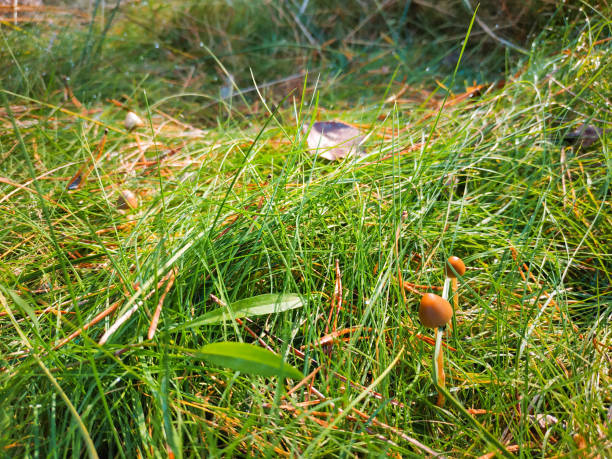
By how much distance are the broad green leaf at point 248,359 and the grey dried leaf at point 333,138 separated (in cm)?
81

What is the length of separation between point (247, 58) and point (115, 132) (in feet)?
3.85

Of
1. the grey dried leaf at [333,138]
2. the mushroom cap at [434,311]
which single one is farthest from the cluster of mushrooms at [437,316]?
the grey dried leaf at [333,138]

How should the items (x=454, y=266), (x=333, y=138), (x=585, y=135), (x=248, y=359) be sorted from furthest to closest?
1. (x=333, y=138)
2. (x=585, y=135)
3. (x=454, y=266)
4. (x=248, y=359)

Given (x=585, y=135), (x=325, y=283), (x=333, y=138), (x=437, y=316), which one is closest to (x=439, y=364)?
(x=437, y=316)

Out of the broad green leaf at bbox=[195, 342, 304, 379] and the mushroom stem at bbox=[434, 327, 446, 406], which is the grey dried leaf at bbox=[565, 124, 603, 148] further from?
the broad green leaf at bbox=[195, 342, 304, 379]

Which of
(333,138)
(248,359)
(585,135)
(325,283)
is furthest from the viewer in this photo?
(333,138)

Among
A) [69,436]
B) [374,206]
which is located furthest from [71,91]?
[69,436]

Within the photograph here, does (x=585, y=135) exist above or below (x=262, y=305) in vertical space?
above

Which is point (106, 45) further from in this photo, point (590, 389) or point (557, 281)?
point (590, 389)

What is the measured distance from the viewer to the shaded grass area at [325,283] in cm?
75

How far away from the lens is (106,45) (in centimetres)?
239

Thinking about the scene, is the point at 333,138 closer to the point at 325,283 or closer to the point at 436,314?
the point at 325,283

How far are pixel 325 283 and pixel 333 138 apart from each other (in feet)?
2.19

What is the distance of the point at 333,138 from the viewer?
1489 millimetres
